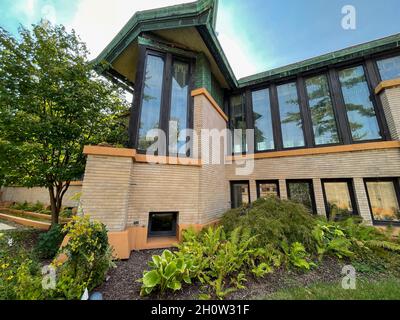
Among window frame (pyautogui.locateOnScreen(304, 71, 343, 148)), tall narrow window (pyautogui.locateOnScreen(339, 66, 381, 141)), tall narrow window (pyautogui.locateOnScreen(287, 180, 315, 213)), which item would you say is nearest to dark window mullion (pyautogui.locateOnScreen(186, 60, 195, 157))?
tall narrow window (pyautogui.locateOnScreen(287, 180, 315, 213))

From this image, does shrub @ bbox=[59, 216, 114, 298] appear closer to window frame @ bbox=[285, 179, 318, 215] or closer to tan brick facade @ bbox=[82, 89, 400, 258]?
tan brick facade @ bbox=[82, 89, 400, 258]

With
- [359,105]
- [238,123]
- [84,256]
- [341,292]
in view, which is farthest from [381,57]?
[84,256]

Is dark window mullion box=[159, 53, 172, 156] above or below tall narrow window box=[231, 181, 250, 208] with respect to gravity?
above

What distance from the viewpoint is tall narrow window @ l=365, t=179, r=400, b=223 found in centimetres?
573

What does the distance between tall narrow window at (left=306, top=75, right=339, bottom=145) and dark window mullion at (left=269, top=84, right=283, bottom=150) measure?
4.54 feet

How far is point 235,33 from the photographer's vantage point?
699cm

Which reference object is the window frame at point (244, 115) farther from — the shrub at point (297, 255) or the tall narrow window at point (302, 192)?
the shrub at point (297, 255)

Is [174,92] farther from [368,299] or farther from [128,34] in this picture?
[368,299]

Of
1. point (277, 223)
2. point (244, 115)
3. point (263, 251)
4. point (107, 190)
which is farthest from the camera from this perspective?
point (244, 115)

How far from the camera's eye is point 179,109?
6344 mm

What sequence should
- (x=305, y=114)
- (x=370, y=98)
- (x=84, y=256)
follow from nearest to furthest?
(x=84, y=256) → (x=370, y=98) → (x=305, y=114)

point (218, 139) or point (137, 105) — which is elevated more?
point (137, 105)

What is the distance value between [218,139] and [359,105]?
6017 millimetres

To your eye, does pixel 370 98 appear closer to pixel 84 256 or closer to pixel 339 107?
pixel 339 107
